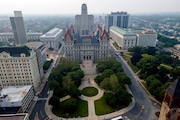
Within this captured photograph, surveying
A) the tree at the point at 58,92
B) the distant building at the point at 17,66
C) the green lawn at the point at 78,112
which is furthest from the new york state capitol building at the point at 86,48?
the green lawn at the point at 78,112

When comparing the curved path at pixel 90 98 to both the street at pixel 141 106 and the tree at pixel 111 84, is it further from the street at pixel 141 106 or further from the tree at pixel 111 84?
the street at pixel 141 106

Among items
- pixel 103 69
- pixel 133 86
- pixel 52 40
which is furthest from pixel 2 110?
pixel 52 40

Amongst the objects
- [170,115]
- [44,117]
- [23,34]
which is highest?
[23,34]

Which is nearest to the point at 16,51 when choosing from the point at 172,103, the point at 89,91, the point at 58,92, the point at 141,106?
the point at 58,92

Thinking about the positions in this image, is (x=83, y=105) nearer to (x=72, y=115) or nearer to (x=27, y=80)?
(x=72, y=115)

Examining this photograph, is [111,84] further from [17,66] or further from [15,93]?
[17,66]

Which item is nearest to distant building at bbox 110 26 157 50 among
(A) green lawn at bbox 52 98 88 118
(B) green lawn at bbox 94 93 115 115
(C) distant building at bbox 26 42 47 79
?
(C) distant building at bbox 26 42 47 79
